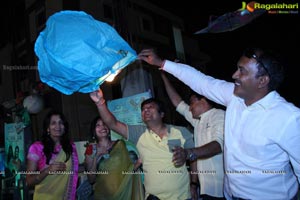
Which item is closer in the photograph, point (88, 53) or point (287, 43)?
point (88, 53)

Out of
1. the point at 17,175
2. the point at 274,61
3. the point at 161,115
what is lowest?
the point at 17,175

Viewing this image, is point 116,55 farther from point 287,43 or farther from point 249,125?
point 287,43

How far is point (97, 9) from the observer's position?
6.96 metres

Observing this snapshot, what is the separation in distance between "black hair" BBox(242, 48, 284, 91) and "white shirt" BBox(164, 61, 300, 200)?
120mm

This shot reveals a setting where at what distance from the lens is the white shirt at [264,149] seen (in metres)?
1.55

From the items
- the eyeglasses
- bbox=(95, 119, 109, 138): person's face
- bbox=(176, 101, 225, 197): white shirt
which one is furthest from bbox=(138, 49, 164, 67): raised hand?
bbox=(95, 119, 109, 138): person's face

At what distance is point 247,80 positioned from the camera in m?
1.72

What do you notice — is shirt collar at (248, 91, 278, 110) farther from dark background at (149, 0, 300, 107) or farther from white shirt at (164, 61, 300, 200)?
dark background at (149, 0, 300, 107)

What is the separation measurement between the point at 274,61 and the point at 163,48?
645 cm

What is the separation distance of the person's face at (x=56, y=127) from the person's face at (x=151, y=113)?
109 centimetres

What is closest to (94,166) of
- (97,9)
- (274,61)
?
(274,61)

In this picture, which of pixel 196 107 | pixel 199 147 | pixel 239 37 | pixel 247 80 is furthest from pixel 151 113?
pixel 239 37

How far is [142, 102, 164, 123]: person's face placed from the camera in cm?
255

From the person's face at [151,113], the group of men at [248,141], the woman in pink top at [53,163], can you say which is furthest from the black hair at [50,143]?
the person's face at [151,113]
